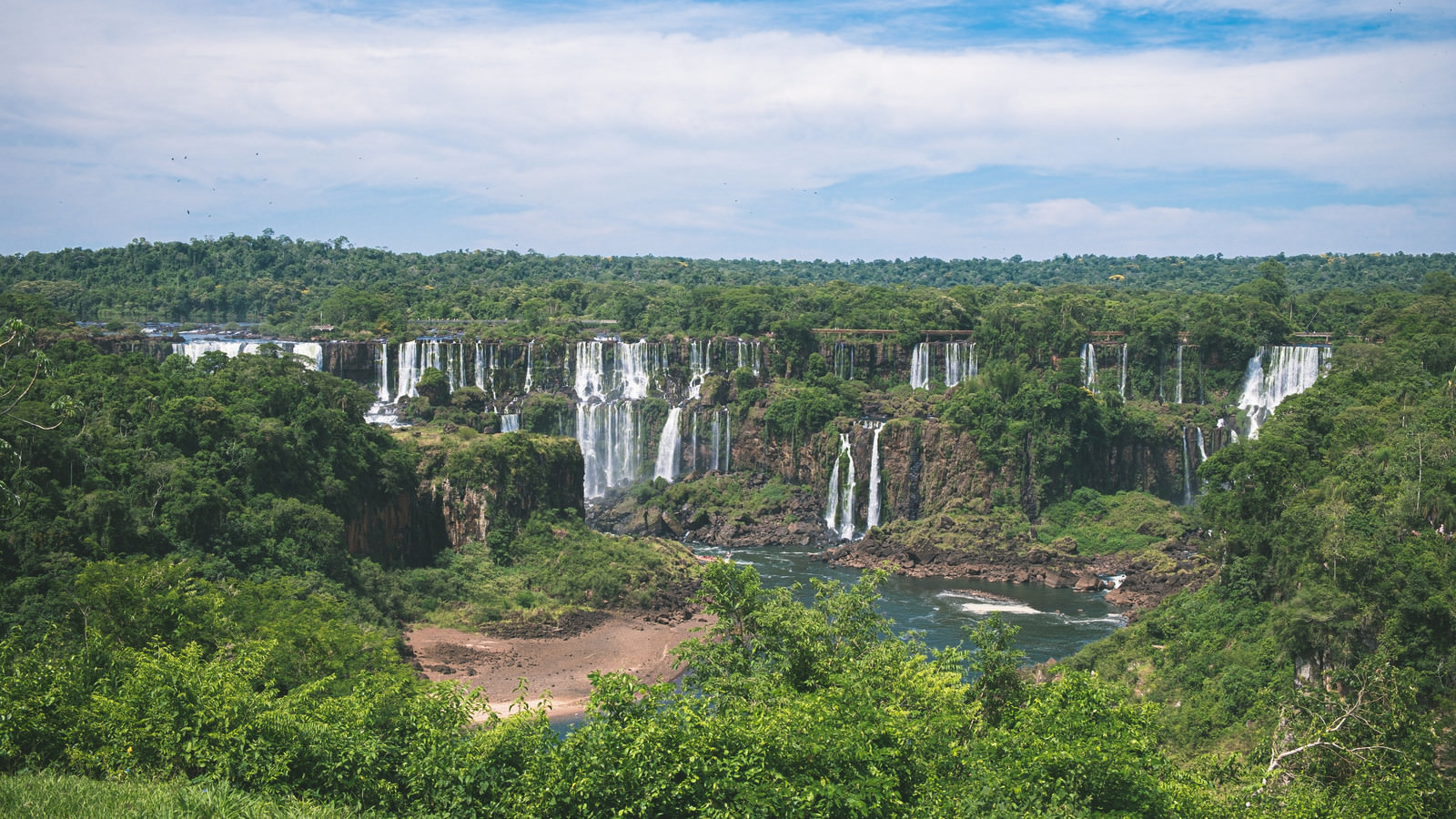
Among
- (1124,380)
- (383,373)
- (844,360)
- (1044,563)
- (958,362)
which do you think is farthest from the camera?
(844,360)

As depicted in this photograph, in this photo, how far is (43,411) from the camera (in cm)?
4150

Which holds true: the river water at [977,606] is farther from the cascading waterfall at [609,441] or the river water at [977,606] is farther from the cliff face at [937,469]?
the cascading waterfall at [609,441]

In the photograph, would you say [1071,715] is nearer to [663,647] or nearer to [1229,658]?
[1229,658]

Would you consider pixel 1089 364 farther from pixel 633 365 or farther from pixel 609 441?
pixel 609 441

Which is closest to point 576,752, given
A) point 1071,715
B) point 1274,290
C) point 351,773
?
point 351,773

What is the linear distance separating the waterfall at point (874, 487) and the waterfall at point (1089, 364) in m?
17.8

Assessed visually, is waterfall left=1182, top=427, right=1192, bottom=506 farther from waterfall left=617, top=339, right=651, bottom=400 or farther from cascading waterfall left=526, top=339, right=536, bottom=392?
cascading waterfall left=526, top=339, right=536, bottom=392

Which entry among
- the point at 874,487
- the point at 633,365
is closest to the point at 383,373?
the point at 633,365

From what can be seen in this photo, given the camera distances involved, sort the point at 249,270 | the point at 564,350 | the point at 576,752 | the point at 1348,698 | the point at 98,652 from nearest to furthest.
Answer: the point at 576,752, the point at 98,652, the point at 1348,698, the point at 564,350, the point at 249,270

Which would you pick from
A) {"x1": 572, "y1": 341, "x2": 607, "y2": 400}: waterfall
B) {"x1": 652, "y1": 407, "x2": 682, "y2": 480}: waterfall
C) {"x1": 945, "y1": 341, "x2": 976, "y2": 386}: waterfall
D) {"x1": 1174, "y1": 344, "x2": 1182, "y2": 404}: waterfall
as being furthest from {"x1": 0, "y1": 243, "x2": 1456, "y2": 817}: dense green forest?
{"x1": 572, "y1": 341, "x2": 607, "y2": 400}: waterfall

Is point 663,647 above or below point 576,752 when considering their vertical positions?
below

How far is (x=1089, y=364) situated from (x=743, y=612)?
64.1 meters

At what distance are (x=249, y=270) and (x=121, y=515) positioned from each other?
100 metres

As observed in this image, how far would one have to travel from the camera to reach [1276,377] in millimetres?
78625
